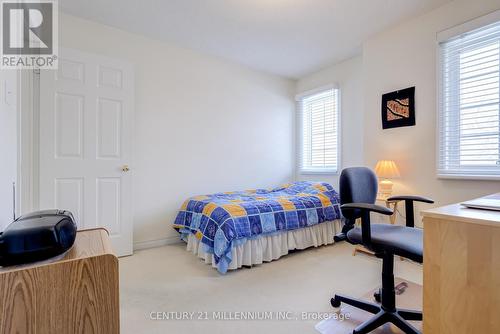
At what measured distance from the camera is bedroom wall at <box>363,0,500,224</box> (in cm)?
224

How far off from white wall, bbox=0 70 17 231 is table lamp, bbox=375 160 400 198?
2.93m

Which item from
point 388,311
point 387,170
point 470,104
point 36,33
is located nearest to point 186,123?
point 36,33

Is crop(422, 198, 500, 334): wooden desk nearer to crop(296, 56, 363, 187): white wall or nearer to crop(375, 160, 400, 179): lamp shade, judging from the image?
crop(375, 160, 400, 179): lamp shade

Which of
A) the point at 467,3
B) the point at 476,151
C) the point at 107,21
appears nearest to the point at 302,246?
the point at 476,151

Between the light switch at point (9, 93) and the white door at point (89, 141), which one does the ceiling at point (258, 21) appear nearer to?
the white door at point (89, 141)

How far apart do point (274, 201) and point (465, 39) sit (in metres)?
2.29

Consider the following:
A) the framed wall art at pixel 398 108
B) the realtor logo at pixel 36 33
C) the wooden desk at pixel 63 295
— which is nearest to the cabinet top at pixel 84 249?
the wooden desk at pixel 63 295

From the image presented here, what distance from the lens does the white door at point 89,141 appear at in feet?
7.70

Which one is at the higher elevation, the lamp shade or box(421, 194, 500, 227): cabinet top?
the lamp shade

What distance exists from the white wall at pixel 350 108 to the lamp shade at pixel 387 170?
2.22 feet

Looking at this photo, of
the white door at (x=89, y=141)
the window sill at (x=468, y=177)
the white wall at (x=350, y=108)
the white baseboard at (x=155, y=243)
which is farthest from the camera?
the white wall at (x=350, y=108)

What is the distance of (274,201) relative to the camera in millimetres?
2742

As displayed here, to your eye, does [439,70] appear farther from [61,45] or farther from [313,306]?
[61,45]

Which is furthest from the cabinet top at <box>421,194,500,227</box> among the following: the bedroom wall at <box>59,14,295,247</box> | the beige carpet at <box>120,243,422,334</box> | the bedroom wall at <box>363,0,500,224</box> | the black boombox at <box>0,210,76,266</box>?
the bedroom wall at <box>59,14,295,247</box>
